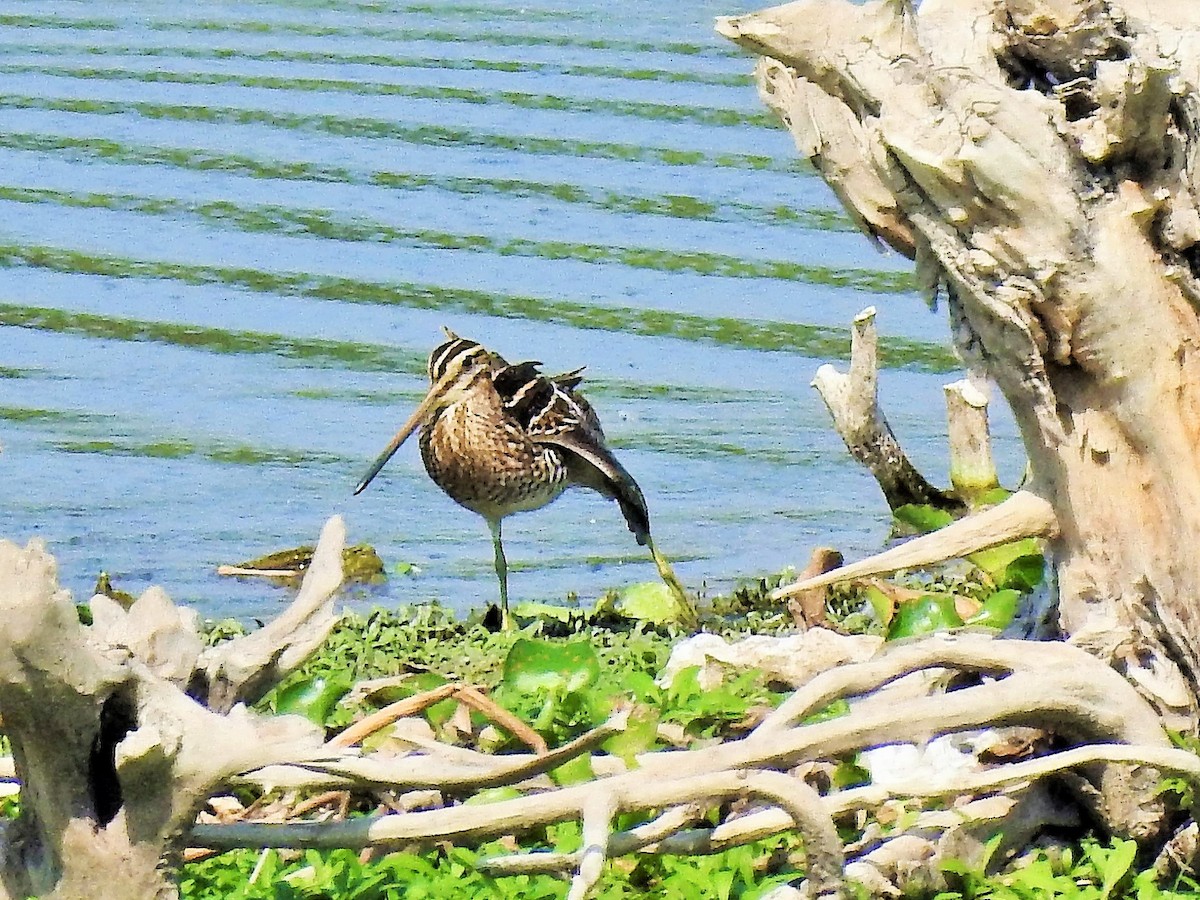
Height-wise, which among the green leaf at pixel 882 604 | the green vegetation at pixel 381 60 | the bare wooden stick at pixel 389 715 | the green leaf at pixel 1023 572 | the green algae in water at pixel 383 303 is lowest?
the green algae in water at pixel 383 303

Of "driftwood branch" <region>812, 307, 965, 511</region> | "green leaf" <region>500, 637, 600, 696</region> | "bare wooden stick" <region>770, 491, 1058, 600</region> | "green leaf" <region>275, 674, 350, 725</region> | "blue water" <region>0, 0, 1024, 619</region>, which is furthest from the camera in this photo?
"blue water" <region>0, 0, 1024, 619</region>

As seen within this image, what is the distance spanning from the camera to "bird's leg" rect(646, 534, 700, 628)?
6.46 meters

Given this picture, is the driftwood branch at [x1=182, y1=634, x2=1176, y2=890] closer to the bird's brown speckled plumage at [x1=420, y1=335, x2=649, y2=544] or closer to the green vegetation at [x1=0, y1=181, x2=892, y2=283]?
the bird's brown speckled plumage at [x1=420, y1=335, x2=649, y2=544]

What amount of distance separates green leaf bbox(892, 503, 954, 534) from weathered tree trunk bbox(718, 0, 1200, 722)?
7.94ft

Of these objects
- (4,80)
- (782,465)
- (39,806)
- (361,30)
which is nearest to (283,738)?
(39,806)

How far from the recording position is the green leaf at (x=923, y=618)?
503 centimetres

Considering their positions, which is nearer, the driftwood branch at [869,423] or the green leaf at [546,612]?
the driftwood branch at [869,423]

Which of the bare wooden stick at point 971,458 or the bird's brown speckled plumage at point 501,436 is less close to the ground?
the bare wooden stick at point 971,458

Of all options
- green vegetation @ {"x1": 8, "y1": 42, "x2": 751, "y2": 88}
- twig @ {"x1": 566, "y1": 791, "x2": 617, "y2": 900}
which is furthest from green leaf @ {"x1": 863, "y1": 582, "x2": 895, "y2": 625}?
green vegetation @ {"x1": 8, "y1": 42, "x2": 751, "y2": 88}

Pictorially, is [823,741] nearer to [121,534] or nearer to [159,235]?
[121,534]

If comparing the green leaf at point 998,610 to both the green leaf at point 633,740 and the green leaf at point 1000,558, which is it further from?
the green leaf at point 633,740

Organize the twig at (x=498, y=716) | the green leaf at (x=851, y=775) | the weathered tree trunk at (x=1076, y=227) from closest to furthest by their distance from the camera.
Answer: the weathered tree trunk at (x=1076, y=227) < the green leaf at (x=851, y=775) < the twig at (x=498, y=716)

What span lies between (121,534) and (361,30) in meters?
7.23

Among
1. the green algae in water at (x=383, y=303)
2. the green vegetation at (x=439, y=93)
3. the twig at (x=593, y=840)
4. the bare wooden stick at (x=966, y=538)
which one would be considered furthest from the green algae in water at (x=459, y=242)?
the twig at (x=593, y=840)
